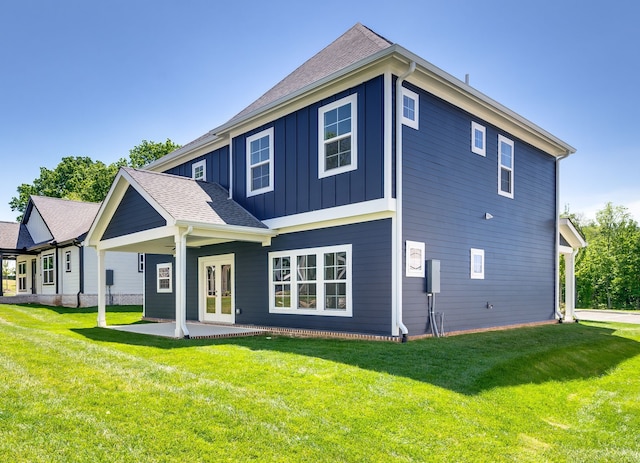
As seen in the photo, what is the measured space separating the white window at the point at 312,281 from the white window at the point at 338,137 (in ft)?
5.68

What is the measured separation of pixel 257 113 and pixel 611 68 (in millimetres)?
12453

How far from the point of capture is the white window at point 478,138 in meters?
11.3

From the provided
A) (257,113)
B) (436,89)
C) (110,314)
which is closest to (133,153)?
(110,314)

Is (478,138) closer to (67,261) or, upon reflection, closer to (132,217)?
(132,217)

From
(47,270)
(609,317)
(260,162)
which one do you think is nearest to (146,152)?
(47,270)

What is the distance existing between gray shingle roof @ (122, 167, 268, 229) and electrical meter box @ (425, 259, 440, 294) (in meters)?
4.21

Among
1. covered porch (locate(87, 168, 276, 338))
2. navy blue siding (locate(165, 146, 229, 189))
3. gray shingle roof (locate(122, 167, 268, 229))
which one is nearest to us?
covered porch (locate(87, 168, 276, 338))

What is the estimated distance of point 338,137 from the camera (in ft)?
32.6

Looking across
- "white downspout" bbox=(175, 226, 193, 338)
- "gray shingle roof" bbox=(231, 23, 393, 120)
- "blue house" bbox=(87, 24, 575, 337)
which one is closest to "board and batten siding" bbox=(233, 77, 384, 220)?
"blue house" bbox=(87, 24, 575, 337)

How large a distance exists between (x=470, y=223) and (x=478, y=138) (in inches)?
86.6

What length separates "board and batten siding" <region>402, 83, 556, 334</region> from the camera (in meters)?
9.61

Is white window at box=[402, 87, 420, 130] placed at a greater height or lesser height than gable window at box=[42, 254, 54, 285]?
greater

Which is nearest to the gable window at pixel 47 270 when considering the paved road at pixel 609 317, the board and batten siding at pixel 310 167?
the board and batten siding at pixel 310 167

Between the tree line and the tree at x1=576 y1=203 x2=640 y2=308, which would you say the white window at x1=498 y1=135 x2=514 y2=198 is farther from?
the tree at x1=576 y1=203 x2=640 y2=308
